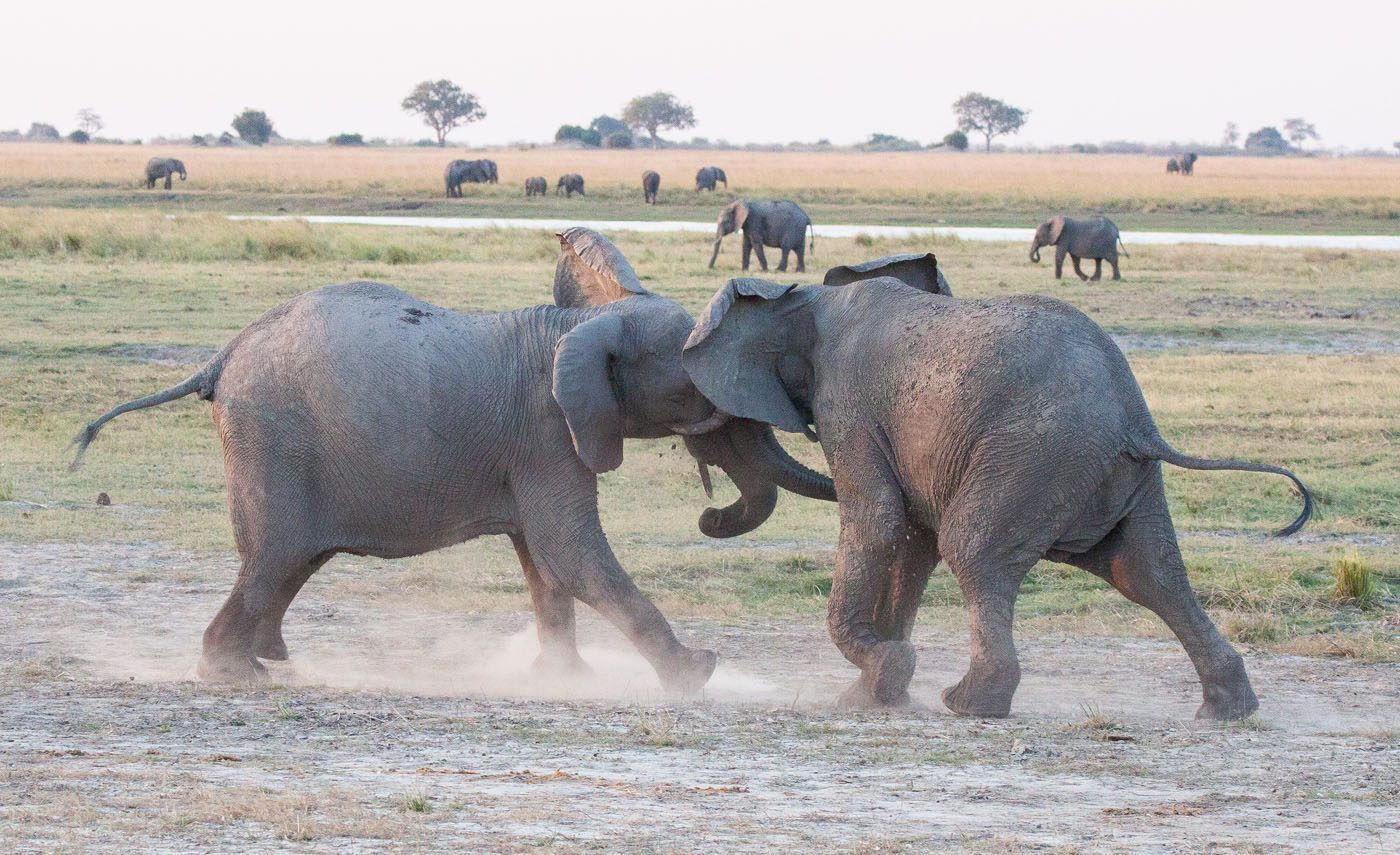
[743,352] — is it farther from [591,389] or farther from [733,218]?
[733,218]

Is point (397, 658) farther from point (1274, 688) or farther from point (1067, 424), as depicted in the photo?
point (1274, 688)

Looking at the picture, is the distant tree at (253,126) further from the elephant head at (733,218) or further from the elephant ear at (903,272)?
the elephant ear at (903,272)

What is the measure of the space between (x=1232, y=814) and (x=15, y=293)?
55.8 ft

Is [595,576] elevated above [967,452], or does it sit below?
below

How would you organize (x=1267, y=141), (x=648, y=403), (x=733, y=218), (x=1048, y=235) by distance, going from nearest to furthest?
(x=648, y=403) → (x=1048, y=235) → (x=733, y=218) → (x=1267, y=141)

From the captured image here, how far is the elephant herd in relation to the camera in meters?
6.62

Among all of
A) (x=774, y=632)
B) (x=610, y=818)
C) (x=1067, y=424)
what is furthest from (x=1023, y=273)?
(x=610, y=818)

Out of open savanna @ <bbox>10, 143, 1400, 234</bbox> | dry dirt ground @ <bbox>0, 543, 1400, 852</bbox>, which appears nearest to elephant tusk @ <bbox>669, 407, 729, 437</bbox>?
dry dirt ground @ <bbox>0, 543, 1400, 852</bbox>

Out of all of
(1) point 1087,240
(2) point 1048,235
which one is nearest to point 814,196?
(2) point 1048,235

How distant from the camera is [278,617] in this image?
7.70 meters

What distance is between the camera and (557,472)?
24.2ft

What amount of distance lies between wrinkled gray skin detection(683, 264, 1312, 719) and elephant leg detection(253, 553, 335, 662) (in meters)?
A: 1.87

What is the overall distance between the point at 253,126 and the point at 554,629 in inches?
4718

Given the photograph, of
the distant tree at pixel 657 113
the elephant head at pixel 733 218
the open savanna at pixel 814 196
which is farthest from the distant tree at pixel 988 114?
the elephant head at pixel 733 218
